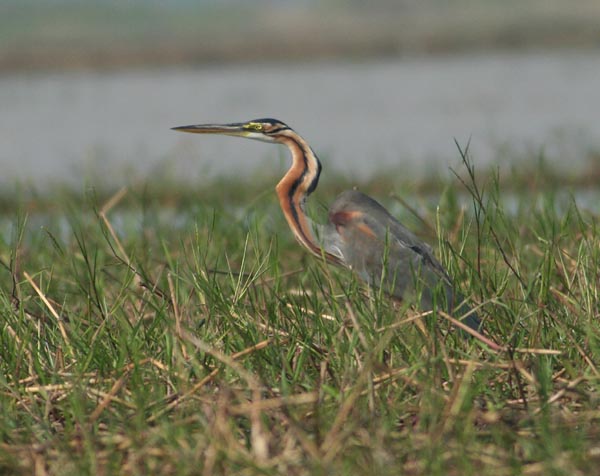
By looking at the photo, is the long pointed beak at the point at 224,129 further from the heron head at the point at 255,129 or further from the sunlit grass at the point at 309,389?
the sunlit grass at the point at 309,389

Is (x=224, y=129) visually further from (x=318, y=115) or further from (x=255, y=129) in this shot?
(x=318, y=115)

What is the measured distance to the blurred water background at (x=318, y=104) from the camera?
10617mm

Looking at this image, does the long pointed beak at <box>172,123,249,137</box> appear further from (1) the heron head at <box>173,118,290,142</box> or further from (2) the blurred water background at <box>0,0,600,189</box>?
(2) the blurred water background at <box>0,0,600,189</box>

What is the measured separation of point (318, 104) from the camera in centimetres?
1748

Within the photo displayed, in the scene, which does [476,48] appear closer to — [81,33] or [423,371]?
[423,371]

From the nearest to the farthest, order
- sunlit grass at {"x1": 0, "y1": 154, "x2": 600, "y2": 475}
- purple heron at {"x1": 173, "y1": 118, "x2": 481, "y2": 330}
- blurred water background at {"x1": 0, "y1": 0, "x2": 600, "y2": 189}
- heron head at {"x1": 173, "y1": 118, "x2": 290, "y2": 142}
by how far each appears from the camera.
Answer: sunlit grass at {"x1": 0, "y1": 154, "x2": 600, "y2": 475}
purple heron at {"x1": 173, "y1": 118, "x2": 481, "y2": 330}
heron head at {"x1": 173, "y1": 118, "x2": 290, "y2": 142}
blurred water background at {"x1": 0, "y1": 0, "x2": 600, "y2": 189}

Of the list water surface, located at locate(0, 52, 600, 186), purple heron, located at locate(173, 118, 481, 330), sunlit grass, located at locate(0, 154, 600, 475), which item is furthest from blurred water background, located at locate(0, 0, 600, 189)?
sunlit grass, located at locate(0, 154, 600, 475)

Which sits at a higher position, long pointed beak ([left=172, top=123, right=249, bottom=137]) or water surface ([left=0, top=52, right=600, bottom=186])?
long pointed beak ([left=172, top=123, right=249, bottom=137])

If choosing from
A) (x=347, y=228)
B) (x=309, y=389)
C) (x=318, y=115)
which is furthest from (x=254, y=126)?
(x=318, y=115)

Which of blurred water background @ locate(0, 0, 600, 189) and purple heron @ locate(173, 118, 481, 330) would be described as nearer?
purple heron @ locate(173, 118, 481, 330)

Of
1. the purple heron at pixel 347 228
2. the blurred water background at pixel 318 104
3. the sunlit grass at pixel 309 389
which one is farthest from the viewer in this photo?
the blurred water background at pixel 318 104

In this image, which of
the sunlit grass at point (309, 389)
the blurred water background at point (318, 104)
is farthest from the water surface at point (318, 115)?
the sunlit grass at point (309, 389)

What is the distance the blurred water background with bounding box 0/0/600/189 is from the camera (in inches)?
418

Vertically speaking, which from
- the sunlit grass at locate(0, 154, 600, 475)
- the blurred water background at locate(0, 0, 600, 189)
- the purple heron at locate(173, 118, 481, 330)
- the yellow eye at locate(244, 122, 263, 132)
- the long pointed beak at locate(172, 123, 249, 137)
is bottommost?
the blurred water background at locate(0, 0, 600, 189)
